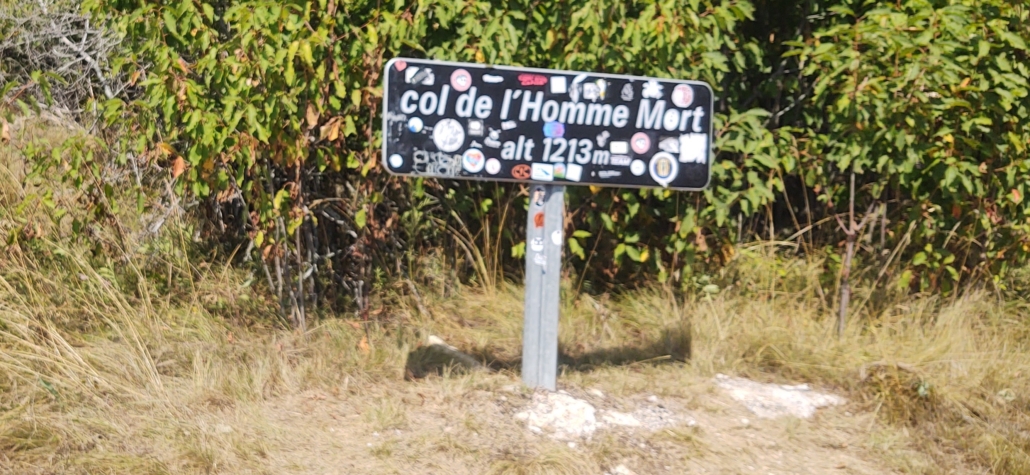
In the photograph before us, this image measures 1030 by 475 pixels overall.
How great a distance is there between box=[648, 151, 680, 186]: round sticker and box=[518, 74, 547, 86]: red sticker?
0.54 metres

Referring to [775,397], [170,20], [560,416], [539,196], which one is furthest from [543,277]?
[170,20]

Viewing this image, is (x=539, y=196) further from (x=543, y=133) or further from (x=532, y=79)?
(x=532, y=79)

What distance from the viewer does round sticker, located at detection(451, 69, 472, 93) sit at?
13.0 feet

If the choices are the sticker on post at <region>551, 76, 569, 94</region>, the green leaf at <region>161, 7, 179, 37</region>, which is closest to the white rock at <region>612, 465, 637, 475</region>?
the sticker on post at <region>551, 76, 569, 94</region>

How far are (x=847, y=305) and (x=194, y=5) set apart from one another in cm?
348

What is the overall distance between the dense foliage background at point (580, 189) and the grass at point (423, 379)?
0.70ft

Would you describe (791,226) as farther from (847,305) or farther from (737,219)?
(847,305)

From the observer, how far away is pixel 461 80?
13.1 feet

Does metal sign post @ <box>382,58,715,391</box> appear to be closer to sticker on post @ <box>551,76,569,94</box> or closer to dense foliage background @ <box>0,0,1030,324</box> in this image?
sticker on post @ <box>551,76,569,94</box>

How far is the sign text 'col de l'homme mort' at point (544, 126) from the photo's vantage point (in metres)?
3.95

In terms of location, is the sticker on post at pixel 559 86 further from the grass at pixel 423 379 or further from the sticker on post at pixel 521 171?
the grass at pixel 423 379

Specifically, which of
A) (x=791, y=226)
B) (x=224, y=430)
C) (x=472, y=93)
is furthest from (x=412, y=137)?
(x=791, y=226)

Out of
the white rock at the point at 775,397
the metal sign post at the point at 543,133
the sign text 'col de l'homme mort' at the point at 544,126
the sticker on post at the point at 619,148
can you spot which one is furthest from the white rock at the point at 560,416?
the sticker on post at the point at 619,148

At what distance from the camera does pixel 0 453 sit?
12.2 feet
